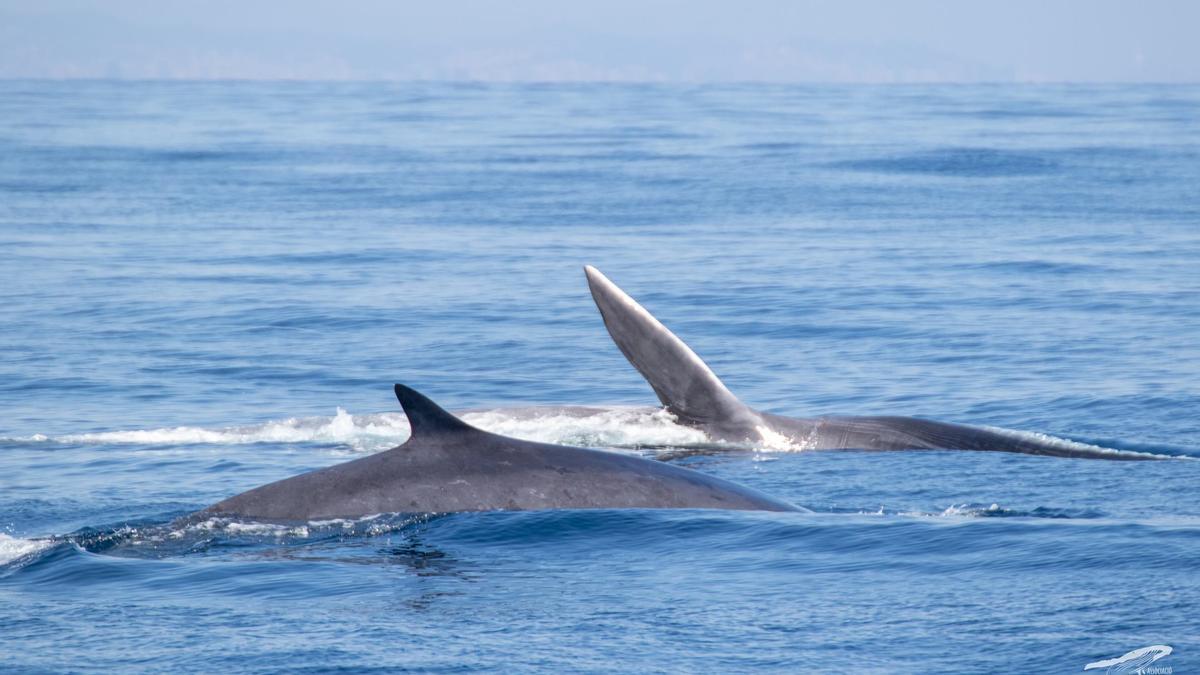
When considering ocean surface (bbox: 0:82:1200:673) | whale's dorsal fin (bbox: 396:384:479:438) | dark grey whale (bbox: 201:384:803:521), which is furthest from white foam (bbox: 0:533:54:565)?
whale's dorsal fin (bbox: 396:384:479:438)

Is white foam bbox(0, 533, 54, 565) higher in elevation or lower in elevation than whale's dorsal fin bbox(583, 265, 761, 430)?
lower

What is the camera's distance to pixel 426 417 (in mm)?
10094

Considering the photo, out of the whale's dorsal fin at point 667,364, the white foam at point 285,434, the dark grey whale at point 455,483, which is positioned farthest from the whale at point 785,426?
the dark grey whale at point 455,483

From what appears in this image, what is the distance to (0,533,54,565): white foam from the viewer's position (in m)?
10.2

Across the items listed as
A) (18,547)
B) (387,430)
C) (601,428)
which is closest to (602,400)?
(601,428)

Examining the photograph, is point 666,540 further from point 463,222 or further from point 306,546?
point 463,222

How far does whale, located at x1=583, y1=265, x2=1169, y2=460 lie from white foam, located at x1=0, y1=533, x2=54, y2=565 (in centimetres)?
484

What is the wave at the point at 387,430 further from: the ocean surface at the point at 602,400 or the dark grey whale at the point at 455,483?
the dark grey whale at the point at 455,483

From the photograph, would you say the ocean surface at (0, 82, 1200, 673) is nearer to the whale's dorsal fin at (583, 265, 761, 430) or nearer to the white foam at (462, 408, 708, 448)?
the white foam at (462, 408, 708, 448)

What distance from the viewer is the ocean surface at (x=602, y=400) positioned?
28.9 ft

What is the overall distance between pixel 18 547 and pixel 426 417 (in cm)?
260

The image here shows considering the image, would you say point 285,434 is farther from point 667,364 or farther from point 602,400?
point 667,364

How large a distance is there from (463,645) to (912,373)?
11255mm

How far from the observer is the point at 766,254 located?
30.8 m
